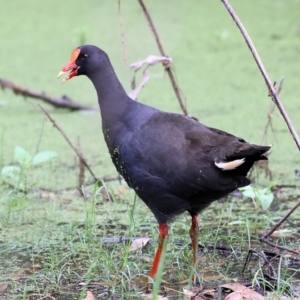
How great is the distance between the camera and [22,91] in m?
5.32

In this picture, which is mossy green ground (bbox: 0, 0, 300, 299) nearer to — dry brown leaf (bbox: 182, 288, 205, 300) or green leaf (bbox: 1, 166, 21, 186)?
green leaf (bbox: 1, 166, 21, 186)

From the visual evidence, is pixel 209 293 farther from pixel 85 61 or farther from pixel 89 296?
pixel 85 61

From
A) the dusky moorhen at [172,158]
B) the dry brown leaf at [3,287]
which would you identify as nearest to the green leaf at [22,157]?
the dusky moorhen at [172,158]

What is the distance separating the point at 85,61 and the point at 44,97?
7.16ft

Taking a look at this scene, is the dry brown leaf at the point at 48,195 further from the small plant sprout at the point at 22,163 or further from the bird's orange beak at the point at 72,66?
the bird's orange beak at the point at 72,66

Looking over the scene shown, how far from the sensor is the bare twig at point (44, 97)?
5287mm

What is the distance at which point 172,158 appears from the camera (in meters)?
2.88

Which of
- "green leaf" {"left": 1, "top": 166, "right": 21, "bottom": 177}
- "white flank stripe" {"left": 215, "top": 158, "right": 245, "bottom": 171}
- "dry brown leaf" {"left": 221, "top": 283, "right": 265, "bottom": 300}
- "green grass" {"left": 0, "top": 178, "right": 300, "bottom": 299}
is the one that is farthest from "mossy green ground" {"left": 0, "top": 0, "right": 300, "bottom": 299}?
"white flank stripe" {"left": 215, "top": 158, "right": 245, "bottom": 171}

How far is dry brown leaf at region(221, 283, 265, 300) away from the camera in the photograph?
2691mm

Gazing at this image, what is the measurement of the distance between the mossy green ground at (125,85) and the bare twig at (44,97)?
0.19 ft

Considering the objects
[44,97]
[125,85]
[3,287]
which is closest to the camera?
[3,287]

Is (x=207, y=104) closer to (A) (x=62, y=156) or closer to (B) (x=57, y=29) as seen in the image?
(A) (x=62, y=156)

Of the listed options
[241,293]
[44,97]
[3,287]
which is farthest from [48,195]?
[241,293]

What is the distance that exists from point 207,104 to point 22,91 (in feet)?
4.32
